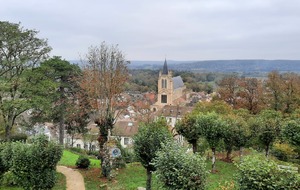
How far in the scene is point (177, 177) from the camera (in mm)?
10852

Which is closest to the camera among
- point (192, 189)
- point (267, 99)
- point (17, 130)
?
point (192, 189)

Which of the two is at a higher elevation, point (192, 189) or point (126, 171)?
point (192, 189)

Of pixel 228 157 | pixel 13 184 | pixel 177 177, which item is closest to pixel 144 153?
pixel 177 177

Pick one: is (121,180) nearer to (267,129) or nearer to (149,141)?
(149,141)

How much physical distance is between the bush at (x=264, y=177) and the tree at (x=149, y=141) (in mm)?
5309

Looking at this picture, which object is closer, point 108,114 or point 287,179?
point 287,179

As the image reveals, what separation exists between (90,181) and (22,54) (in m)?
11.3

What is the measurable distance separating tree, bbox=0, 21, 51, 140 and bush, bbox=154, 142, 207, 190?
43.9 ft

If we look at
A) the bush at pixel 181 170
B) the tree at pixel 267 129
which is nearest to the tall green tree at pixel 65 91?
the tree at pixel 267 129

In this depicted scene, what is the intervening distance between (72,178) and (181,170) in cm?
1056

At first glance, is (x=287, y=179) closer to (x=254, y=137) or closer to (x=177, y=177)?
(x=177, y=177)

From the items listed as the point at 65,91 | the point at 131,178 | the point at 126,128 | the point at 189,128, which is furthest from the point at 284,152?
the point at 126,128

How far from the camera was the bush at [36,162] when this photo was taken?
46.6 feet

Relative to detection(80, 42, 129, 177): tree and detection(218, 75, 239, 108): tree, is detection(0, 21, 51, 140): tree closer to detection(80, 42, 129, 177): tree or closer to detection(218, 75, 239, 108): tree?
detection(80, 42, 129, 177): tree
